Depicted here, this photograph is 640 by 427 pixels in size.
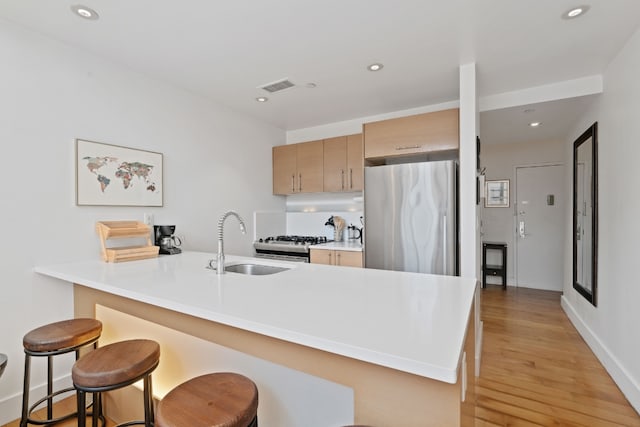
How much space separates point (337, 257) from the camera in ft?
10.8

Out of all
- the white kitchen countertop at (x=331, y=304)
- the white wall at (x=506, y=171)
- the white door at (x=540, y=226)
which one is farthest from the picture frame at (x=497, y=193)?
the white kitchen countertop at (x=331, y=304)

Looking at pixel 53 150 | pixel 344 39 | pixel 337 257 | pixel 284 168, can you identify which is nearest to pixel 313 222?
pixel 284 168

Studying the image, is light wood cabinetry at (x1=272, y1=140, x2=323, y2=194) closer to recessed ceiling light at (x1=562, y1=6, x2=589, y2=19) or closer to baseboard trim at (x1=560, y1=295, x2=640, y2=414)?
recessed ceiling light at (x1=562, y1=6, x2=589, y2=19)

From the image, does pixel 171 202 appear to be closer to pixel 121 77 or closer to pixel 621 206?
pixel 121 77

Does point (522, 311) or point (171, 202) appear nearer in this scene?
point (171, 202)

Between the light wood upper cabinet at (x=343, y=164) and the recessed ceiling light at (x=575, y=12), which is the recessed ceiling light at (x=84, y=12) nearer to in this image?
the light wood upper cabinet at (x=343, y=164)

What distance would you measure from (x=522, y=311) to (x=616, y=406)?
1899 millimetres

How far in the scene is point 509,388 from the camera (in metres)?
2.18

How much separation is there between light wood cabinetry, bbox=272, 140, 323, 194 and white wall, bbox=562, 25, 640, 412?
8.81ft

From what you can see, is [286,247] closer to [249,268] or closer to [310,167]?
[310,167]

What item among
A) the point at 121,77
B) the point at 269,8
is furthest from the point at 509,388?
the point at 121,77

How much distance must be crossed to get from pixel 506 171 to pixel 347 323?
514 centimetres

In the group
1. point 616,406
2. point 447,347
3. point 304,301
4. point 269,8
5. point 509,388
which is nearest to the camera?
point 447,347

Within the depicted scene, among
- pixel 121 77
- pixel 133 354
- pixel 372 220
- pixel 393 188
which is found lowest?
pixel 133 354
